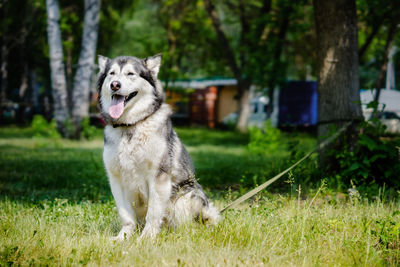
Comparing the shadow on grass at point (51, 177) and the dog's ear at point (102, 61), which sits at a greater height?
the dog's ear at point (102, 61)

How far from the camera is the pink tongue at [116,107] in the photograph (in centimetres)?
332

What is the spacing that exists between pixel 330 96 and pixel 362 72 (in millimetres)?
23035

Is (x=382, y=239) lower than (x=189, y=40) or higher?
lower

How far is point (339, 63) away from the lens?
19.0 feet

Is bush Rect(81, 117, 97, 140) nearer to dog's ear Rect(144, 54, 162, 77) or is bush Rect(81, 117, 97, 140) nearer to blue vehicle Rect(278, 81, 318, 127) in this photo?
dog's ear Rect(144, 54, 162, 77)

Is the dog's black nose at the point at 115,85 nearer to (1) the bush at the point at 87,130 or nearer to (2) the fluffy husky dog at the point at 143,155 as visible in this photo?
(2) the fluffy husky dog at the point at 143,155

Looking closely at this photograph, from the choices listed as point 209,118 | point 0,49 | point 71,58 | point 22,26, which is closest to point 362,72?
point 209,118

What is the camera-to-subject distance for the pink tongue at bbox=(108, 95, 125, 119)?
332cm

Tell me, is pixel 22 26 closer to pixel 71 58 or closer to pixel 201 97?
pixel 71 58

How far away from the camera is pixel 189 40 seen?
85.4ft

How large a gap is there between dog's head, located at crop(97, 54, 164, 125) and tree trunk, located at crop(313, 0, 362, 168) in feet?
10.6

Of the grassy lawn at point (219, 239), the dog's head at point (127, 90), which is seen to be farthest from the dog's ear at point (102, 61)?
the grassy lawn at point (219, 239)

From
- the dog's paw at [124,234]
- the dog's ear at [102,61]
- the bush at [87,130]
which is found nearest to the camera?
the dog's paw at [124,234]

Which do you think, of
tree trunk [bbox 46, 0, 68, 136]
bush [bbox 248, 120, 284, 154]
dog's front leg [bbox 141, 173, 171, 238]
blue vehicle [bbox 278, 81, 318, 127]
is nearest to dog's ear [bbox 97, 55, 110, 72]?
dog's front leg [bbox 141, 173, 171, 238]
